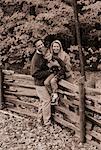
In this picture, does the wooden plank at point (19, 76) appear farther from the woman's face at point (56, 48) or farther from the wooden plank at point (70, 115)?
the woman's face at point (56, 48)

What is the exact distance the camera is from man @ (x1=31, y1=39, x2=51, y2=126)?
8250 millimetres

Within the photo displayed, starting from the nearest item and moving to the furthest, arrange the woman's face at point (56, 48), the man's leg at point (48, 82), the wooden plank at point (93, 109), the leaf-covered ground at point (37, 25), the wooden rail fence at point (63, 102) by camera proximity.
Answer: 1. the wooden plank at point (93, 109)
2. the wooden rail fence at point (63, 102)
3. the woman's face at point (56, 48)
4. the man's leg at point (48, 82)
5. the leaf-covered ground at point (37, 25)

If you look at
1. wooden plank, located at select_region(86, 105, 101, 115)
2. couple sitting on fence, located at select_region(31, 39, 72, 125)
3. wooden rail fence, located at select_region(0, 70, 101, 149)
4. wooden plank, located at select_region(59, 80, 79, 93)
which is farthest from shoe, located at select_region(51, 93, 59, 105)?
wooden plank, located at select_region(86, 105, 101, 115)

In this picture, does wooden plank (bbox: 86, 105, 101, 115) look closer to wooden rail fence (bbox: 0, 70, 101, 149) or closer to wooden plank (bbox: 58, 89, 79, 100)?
wooden rail fence (bbox: 0, 70, 101, 149)

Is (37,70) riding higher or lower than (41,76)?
higher

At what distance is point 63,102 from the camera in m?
8.53

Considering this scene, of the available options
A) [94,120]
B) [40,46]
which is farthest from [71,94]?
[40,46]

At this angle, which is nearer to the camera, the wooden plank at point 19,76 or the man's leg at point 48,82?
the man's leg at point 48,82

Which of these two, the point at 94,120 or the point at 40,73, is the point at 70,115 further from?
the point at 40,73

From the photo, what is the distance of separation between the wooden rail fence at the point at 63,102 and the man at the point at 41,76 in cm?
26

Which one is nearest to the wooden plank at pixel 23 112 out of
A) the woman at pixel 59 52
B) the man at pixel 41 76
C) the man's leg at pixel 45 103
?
the man at pixel 41 76

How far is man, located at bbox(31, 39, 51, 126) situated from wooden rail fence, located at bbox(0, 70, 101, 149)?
265 mm

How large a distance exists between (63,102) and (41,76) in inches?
29.9

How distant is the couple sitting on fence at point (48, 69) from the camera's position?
8.18 metres
